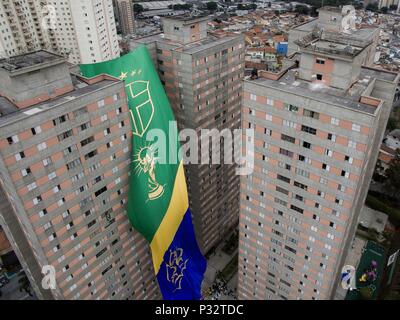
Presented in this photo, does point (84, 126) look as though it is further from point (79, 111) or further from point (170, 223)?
point (170, 223)

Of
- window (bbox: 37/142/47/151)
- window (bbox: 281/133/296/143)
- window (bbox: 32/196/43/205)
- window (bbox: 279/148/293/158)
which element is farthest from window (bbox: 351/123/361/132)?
window (bbox: 32/196/43/205)

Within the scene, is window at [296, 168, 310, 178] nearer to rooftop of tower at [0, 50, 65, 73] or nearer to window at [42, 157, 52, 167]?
window at [42, 157, 52, 167]

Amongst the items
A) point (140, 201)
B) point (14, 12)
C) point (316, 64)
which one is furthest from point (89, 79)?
point (14, 12)

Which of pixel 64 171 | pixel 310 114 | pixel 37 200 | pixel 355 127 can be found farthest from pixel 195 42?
pixel 37 200

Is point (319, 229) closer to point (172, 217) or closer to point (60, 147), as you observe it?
point (172, 217)

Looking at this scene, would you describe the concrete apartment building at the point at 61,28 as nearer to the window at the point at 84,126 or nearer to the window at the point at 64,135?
the window at the point at 84,126
